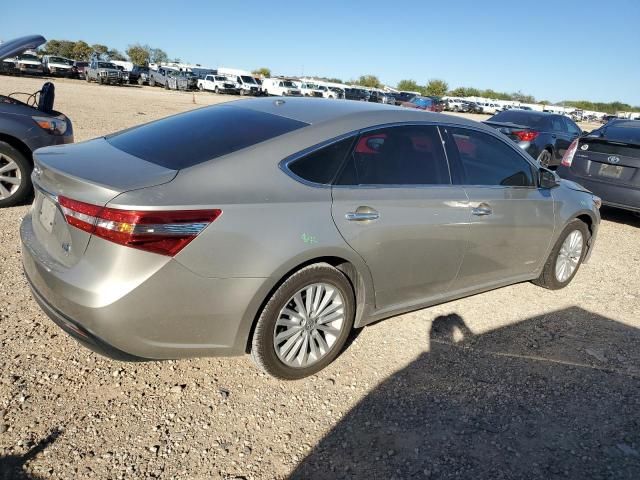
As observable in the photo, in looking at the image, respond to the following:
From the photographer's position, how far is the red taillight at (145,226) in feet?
7.70

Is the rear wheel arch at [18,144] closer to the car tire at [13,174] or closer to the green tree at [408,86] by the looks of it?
the car tire at [13,174]

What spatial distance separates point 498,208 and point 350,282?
1457 millimetres

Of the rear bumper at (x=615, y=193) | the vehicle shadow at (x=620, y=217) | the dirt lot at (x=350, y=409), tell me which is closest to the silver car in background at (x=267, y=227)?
the dirt lot at (x=350, y=409)

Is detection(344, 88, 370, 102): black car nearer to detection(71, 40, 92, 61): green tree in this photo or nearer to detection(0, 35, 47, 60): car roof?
detection(0, 35, 47, 60): car roof

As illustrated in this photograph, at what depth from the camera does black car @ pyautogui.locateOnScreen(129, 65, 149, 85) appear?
4328 centimetres

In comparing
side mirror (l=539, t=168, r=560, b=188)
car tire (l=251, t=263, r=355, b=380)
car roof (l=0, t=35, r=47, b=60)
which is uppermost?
car roof (l=0, t=35, r=47, b=60)

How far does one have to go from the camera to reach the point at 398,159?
11.2 ft

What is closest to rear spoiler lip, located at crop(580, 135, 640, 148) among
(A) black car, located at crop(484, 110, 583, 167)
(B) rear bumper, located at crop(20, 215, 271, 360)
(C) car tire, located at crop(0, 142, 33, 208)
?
(A) black car, located at crop(484, 110, 583, 167)

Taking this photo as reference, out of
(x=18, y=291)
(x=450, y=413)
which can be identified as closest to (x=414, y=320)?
(x=450, y=413)

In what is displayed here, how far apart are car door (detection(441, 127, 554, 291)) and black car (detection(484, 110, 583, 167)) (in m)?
7.19

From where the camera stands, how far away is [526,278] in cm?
450

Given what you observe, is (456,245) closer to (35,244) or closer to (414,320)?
(414,320)

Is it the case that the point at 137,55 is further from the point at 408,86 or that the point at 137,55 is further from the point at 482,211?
the point at 482,211

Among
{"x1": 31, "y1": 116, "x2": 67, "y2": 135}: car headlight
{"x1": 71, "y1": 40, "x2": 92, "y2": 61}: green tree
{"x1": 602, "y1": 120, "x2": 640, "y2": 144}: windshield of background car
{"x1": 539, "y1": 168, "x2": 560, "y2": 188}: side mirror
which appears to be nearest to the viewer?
{"x1": 539, "y1": 168, "x2": 560, "y2": 188}: side mirror
